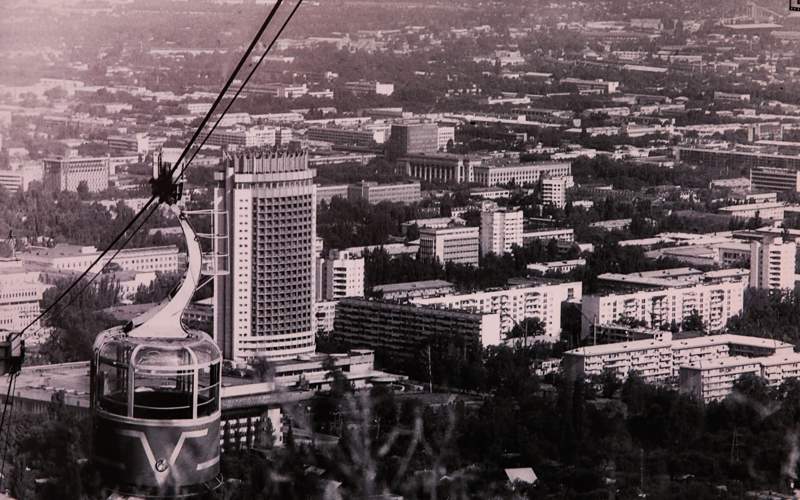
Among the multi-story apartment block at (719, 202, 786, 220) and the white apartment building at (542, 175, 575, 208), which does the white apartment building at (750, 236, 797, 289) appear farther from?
the white apartment building at (542, 175, 575, 208)

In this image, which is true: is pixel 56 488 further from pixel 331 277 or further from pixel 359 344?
pixel 331 277

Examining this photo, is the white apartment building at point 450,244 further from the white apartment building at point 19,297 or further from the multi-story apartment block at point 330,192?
the white apartment building at point 19,297

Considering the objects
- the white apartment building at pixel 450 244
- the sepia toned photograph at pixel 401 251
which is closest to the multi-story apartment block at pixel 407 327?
the sepia toned photograph at pixel 401 251

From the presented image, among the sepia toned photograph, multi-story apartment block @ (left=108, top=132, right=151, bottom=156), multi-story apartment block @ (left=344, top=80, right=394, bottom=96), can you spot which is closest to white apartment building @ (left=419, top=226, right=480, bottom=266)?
the sepia toned photograph

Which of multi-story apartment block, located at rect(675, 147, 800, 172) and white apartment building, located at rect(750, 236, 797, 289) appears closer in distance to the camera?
white apartment building, located at rect(750, 236, 797, 289)

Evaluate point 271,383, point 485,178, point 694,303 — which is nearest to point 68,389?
point 271,383
